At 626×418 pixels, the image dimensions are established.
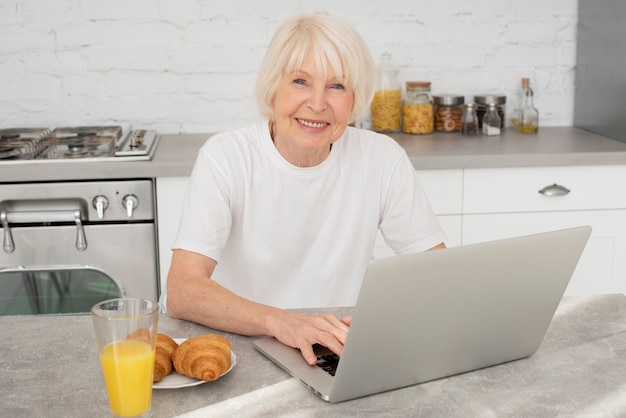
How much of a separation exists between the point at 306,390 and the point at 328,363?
3.8 inches

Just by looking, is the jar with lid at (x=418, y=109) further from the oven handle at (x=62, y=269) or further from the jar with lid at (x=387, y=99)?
the oven handle at (x=62, y=269)

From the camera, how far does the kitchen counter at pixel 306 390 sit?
3.94 ft

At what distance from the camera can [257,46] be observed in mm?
3234

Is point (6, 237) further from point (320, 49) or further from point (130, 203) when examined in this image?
point (320, 49)

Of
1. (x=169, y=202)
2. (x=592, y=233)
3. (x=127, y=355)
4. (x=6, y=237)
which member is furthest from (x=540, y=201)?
(x=127, y=355)

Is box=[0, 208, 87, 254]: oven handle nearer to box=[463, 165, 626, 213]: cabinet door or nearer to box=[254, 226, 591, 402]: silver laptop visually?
box=[463, 165, 626, 213]: cabinet door

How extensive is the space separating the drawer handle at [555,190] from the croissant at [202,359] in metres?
1.77

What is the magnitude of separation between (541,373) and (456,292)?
24cm

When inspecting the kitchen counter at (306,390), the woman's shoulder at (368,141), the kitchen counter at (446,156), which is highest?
the woman's shoulder at (368,141)

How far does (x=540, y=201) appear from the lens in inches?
111

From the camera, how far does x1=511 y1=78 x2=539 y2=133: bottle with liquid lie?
3.27 meters

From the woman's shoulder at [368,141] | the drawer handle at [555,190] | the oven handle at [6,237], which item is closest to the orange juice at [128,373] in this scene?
the woman's shoulder at [368,141]

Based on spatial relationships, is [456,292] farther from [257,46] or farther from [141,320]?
[257,46]

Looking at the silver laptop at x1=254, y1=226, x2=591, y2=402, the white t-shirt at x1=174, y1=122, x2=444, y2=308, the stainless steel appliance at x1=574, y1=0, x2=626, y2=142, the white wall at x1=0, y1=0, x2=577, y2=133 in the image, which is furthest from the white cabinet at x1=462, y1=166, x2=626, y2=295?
the silver laptop at x1=254, y1=226, x2=591, y2=402
